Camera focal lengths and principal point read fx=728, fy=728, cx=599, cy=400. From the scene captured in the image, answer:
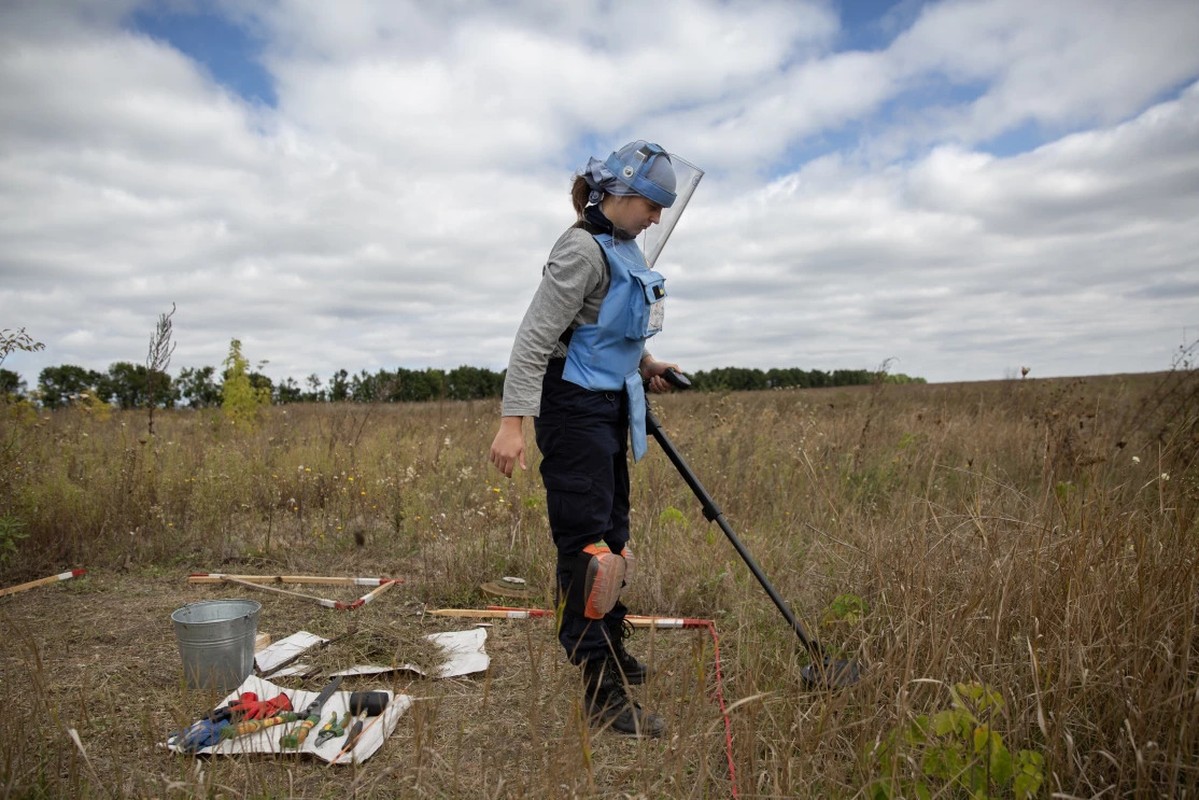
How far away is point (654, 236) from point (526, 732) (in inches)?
80.0

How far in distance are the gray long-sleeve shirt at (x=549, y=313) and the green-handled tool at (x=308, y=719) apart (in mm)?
1297

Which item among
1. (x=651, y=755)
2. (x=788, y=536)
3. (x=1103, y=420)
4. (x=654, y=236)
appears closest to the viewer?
(x=651, y=755)

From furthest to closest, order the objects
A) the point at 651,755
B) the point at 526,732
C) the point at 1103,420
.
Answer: the point at 1103,420, the point at 526,732, the point at 651,755

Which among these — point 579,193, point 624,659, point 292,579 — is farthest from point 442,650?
point 579,193

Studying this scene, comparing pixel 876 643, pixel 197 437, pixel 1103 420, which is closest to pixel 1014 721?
pixel 876 643

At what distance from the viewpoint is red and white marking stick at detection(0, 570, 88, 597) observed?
4.43 m

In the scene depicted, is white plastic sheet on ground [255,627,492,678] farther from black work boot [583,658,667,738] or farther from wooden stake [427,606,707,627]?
black work boot [583,658,667,738]

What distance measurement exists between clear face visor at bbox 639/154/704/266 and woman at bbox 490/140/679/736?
0.10 m

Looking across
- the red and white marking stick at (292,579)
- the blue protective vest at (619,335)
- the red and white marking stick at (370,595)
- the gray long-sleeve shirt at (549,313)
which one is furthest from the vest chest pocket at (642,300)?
the red and white marking stick at (292,579)

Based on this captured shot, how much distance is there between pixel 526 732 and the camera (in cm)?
279

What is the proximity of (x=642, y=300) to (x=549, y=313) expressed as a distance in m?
0.36

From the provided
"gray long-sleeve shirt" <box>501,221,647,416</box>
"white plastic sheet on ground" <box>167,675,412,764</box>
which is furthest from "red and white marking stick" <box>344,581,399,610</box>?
"gray long-sleeve shirt" <box>501,221,647,416</box>

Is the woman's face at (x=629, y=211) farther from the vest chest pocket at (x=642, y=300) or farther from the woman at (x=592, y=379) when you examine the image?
the vest chest pocket at (x=642, y=300)

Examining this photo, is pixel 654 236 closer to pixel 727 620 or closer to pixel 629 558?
pixel 629 558
